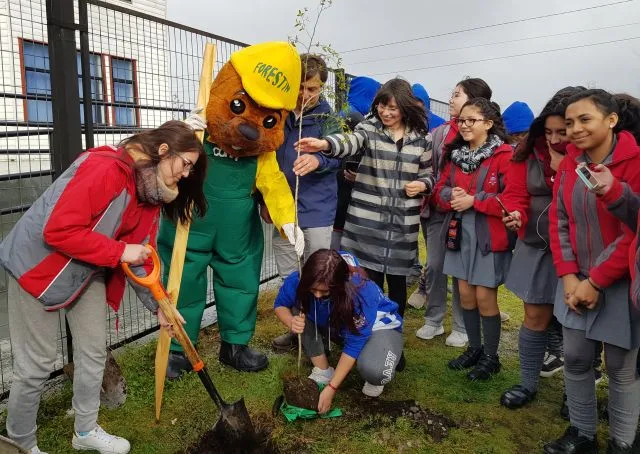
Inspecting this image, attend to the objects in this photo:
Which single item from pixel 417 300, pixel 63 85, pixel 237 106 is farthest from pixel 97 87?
pixel 417 300

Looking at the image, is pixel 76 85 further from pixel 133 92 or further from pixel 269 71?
pixel 269 71

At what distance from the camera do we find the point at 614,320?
2180 millimetres

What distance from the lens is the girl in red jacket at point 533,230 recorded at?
2.75 meters

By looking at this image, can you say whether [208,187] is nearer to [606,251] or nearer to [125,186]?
[125,186]

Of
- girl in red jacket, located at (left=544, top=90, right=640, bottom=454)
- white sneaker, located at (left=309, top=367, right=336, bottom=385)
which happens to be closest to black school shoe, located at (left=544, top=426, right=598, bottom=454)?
girl in red jacket, located at (left=544, top=90, right=640, bottom=454)

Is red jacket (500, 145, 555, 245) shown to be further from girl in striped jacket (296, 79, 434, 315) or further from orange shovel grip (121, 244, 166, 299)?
orange shovel grip (121, 244, 166, 299)

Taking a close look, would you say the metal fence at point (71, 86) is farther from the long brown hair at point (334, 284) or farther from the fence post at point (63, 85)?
the long brown hair at point (334, 284)

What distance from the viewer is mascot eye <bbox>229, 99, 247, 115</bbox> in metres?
2.89

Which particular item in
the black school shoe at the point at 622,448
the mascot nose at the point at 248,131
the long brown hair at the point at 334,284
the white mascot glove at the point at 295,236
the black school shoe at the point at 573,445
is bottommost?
the black school shoe at the point at 573,445

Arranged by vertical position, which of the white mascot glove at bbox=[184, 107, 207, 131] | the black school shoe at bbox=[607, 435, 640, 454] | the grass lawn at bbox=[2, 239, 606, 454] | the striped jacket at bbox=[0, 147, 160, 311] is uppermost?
the white mascot glove at bbox=[184, 107, 207, 131]

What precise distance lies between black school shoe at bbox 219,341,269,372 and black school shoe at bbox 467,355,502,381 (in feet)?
4.39

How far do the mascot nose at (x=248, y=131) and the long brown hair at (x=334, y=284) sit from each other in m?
0.76

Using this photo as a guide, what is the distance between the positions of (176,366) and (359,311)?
1231 millimetres

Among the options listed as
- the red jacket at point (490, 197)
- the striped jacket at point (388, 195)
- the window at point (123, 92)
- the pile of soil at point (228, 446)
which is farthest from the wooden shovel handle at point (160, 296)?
the red jacket at point (490, 197)
